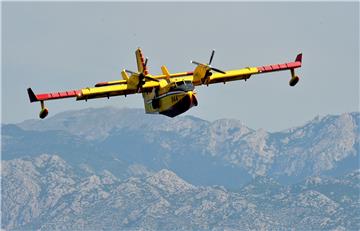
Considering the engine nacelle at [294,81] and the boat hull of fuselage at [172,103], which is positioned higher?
the engine nacelle at [294,81]

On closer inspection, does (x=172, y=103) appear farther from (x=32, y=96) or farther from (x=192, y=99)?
(x=32, y=96)

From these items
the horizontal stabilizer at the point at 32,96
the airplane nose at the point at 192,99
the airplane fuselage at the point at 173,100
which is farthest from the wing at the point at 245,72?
the horizontal stabilizer at the point at 32,96

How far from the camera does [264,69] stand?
13662 centimetres

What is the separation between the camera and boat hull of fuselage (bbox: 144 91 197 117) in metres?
123

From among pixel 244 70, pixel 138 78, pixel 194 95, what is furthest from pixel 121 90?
pixel 244 70

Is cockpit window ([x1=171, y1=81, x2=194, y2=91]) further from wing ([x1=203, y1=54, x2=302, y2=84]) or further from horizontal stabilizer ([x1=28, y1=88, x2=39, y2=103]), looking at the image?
horizontal stabilizer ([x1=28, y1=88, x2=39, y2=103])

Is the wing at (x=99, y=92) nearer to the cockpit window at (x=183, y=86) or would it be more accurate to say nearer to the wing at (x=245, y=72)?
the cockpit window at (x=183, y=86)

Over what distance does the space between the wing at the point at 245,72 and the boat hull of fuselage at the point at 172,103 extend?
7182 mm

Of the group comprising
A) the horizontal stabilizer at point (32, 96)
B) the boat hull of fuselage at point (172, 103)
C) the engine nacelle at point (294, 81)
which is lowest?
the boat hull of fuselage at point (172, 103)

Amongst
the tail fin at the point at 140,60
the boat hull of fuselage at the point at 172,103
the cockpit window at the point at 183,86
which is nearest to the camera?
the boat hull of fuselage at the point at 172,103

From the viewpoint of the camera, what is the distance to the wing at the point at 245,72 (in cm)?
13362

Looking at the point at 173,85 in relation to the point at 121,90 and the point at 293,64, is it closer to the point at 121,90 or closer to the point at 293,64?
the point at 121,90

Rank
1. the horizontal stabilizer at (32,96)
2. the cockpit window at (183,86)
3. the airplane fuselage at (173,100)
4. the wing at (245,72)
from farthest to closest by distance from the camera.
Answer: the wing at (245,72) → the cockpit window at (183,86) → the airplane fuselage at (173,100) → the horizontal stabilizer at (32,96)

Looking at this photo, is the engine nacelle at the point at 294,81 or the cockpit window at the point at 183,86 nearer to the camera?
the cockpit window at the point at 183,86
